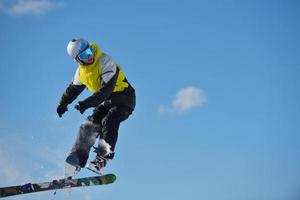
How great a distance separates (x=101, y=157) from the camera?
13.6 meters

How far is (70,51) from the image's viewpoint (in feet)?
44.8

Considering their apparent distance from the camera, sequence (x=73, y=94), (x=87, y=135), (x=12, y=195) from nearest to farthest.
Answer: (x=12, y=195)
(x=87, y=135)
(x=73, y=94)

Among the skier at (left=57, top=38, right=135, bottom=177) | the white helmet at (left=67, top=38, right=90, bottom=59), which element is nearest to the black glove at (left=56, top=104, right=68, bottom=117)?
A: the skier at (left=57, top=38, right=135, bottom=177)

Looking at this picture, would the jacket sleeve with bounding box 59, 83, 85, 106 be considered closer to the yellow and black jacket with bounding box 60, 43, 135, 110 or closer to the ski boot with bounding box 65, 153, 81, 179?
the yellow and black jacket with bounding box 60, 43, 135, 110

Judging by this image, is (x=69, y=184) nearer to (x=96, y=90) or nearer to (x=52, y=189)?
(x=52, y=189)

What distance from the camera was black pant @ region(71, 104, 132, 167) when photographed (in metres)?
13.6

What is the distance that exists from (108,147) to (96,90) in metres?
1.53

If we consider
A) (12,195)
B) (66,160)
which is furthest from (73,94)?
(12,195)

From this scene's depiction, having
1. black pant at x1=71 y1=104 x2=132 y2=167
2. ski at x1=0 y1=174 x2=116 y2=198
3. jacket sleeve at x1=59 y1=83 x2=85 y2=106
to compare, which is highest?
jacket sleeve at x1=59 y1=83 x2=85 y2=106

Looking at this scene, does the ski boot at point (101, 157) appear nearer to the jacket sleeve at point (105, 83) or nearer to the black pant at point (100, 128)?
the black pant at point (100, 128)

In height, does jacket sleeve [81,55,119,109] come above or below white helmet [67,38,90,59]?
below

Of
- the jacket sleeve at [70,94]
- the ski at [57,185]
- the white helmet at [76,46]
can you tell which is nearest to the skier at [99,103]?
the white helmet at [76,46]

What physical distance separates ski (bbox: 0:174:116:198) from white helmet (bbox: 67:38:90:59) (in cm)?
304

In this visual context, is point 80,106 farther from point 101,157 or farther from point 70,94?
point 70,94
